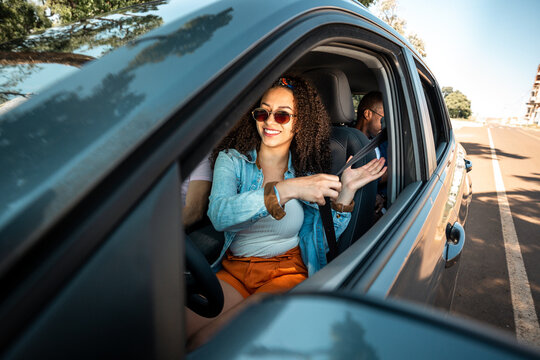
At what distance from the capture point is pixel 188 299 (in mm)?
1154

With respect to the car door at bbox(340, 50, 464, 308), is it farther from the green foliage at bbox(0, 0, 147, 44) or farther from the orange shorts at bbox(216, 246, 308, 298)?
the green foliage at bbox(0, 0, 147, 44)

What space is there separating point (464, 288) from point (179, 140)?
143 inches

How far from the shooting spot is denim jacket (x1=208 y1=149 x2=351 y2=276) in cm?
140

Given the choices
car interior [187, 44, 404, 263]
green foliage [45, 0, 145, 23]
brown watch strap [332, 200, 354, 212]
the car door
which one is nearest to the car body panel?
the car door

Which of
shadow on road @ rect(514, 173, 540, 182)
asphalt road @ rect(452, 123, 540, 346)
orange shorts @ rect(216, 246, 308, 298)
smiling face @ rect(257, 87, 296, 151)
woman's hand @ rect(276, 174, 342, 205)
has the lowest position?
shadow on road @ rect(514, 173, 540, 182)

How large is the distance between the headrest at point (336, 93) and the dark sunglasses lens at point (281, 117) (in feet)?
2.40

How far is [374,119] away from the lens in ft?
12.0

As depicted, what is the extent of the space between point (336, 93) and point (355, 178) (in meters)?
0.90

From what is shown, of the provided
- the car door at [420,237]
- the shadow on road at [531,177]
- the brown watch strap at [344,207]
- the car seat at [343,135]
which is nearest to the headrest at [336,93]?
the car seat at [343,135]

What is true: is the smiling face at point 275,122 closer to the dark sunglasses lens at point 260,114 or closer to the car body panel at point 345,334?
the dark sunglasses lens at point 260,114

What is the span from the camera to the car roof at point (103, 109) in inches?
17.4

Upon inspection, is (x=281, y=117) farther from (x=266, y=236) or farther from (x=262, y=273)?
(x=262, y=273)

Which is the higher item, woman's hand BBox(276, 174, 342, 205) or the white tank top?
woman's hand BBox(276, 174, 342, 205)

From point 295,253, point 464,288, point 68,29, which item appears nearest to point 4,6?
point 68,29
